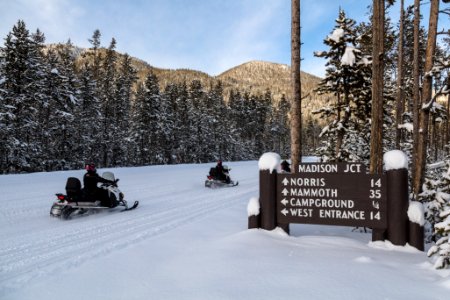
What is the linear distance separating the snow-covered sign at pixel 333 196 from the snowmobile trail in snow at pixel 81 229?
2.87 meters

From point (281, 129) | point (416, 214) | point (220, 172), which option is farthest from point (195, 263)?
point (281, 129)

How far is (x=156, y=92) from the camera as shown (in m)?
43.8

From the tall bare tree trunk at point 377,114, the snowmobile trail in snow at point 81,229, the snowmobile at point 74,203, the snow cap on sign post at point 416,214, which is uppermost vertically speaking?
the tall bare tree trunk at point 377,114

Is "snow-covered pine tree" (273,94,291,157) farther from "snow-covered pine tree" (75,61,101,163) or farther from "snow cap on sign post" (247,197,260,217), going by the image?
"snow cap on sign post" (247,197,260,217)

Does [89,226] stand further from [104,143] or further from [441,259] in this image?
[104,143]

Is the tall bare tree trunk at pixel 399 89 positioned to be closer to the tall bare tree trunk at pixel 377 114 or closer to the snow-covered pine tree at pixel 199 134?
the tall bare tree trunk at pixel 377 114

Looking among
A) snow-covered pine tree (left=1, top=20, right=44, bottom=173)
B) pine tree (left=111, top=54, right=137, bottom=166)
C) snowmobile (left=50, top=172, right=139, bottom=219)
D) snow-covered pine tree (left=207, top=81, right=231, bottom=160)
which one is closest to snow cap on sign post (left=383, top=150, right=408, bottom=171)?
snowmobile (left=50, top=172, right=139, bottom=219)

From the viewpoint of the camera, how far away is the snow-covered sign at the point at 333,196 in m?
6.14

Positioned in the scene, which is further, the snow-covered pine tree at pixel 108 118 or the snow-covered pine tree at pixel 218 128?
the snow-covered pine tree at pixel 218 128

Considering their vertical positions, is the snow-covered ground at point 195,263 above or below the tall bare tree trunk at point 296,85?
below

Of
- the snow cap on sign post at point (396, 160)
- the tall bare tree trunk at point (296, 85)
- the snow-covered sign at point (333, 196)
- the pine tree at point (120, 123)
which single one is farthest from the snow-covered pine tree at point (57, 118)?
the snow cap on sign post at point (396, 160)

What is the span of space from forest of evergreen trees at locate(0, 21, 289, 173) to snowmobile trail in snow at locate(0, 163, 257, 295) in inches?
587

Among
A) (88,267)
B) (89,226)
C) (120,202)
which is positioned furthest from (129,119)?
(88,267)

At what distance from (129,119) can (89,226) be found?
133 ft
